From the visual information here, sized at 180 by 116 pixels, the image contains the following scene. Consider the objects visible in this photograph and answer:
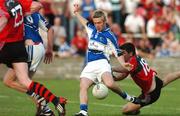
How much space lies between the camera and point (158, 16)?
84.2 feet

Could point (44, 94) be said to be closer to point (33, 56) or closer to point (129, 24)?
point (33, 56)

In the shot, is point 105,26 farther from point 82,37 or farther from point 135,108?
point 82,37

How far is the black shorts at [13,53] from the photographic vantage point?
1165cm

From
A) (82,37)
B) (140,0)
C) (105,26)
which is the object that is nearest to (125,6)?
(140,0)

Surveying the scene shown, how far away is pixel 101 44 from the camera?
12.9m

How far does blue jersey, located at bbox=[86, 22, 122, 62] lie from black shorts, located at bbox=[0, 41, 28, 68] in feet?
5.46

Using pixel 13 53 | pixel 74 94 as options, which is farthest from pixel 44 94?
pixel 74 94

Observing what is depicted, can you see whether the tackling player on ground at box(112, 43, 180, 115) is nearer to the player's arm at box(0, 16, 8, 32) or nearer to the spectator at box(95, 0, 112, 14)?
the player's arm at box(0, 16, 8, 32)

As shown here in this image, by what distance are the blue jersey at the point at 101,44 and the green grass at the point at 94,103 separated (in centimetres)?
113

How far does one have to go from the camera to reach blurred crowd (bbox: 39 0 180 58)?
24.3 m

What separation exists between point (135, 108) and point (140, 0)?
13.4m

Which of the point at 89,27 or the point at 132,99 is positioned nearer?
the point at 89,27

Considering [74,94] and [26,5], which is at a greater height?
[26,5]

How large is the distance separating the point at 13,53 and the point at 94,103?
185 inches
